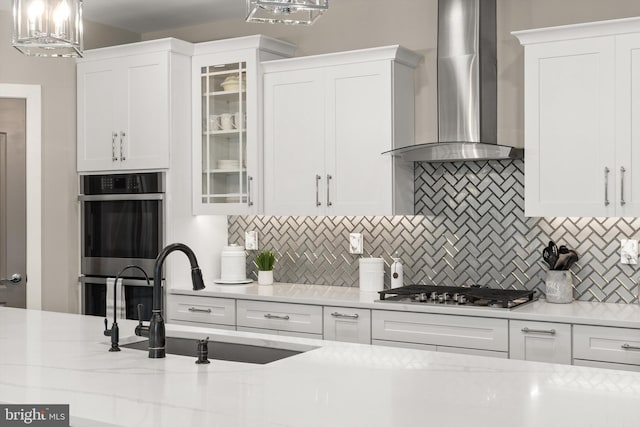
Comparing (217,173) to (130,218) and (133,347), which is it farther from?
(133,347)

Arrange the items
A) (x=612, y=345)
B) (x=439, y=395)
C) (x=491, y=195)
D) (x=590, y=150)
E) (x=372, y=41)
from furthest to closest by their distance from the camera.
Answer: (x=372, y=41)
(x=491, y=195)
(x=590, y=150)
(x=612, y=345)
(x=439, y=395)

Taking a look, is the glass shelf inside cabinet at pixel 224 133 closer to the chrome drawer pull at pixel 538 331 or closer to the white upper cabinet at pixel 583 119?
the white upper cabinet at pixel 583 119

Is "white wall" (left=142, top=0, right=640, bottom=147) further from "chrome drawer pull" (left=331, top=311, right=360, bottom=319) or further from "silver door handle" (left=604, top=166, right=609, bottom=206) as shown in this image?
"chrome drawer pull" (left=331, top=311, right=360, bottom=319)

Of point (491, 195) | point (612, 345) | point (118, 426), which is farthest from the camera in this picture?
point (491, 195)

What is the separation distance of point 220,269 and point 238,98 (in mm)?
1258

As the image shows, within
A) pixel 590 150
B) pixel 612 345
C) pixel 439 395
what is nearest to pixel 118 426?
pixel 439 395

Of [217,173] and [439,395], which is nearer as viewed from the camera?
[439,395]

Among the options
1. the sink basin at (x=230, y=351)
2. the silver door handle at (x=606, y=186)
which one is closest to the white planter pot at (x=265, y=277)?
the sink basin at (x=230, y=351)

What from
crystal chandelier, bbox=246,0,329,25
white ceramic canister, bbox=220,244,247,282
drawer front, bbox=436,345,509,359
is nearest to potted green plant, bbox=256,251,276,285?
white ceramic canister, bbox=220,244,247,282

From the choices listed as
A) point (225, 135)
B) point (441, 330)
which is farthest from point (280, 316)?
point (225, 135)

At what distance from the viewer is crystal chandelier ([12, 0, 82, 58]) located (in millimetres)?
2369

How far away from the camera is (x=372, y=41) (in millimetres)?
4805

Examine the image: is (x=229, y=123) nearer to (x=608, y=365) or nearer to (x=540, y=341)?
(x=540, y=341)

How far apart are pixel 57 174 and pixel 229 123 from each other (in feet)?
4.39
